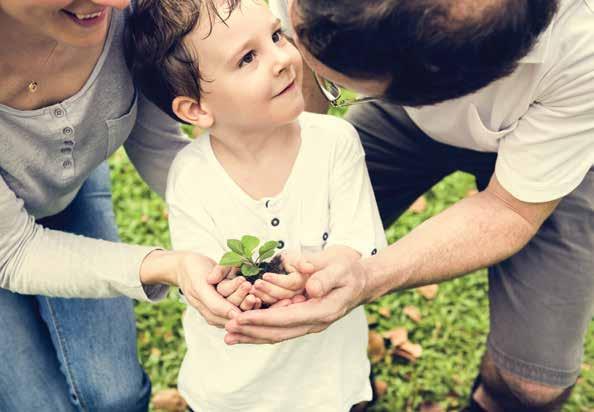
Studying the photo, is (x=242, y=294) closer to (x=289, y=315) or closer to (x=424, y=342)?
(x=289, y=315)

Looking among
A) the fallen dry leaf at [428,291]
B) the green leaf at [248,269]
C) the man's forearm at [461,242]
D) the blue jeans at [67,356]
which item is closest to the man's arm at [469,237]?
the man's forearm at [461,242]

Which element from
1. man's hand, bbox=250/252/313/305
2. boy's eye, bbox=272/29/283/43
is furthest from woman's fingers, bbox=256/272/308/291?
boy's eye, bbox=272/29/283/43

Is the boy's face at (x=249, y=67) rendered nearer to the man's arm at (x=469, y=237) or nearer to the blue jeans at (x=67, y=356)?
the man's arm at (x=469, y=237)

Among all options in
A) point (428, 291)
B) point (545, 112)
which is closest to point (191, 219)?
point (545, 112)

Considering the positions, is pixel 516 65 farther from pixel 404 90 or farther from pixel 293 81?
pixel 293 81

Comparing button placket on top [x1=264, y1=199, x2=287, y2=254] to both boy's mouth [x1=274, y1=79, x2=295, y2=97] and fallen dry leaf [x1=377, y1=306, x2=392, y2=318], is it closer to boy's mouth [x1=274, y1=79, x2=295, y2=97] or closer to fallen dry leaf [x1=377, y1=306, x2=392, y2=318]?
boy's mouth [x1=274, y1=79, x2=295, y2=97]

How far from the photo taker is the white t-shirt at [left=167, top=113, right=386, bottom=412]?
2.25m

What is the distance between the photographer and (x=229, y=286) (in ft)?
6.82

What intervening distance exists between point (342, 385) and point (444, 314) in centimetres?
136

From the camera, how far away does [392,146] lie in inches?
115

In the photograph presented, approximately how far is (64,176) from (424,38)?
3.93ft

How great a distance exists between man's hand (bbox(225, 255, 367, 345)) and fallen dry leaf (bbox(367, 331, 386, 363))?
1.38 m

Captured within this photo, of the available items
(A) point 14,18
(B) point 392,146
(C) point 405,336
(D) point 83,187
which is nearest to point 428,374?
(C) point 405,336

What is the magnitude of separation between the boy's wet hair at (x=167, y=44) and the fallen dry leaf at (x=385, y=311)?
1.72 meters
